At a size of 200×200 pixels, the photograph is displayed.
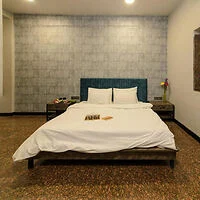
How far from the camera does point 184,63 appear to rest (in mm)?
4688

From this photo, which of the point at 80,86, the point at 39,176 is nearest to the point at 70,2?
the point at 80,86

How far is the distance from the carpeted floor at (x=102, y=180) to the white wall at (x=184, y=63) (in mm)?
1242

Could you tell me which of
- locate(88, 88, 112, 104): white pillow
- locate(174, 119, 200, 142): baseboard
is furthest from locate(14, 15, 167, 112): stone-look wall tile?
locate(174, 119, 200, 142): baseboard

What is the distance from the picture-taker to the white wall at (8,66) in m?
6.10

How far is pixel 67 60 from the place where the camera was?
622 cm

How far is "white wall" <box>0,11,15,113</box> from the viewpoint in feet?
20.0

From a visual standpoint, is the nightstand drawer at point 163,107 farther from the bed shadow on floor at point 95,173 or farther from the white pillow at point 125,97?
the bed shadow on floor at point 95,173

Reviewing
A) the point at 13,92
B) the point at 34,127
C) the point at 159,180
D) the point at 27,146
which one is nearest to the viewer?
the point at 159,180

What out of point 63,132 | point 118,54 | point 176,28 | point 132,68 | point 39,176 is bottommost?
point 39,176

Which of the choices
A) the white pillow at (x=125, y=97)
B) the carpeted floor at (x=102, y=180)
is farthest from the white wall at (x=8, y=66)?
the carpeted floor at (x=102, y=180)

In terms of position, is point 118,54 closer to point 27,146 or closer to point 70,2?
point 70,2

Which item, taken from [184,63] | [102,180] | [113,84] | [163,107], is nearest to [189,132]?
[163,107]

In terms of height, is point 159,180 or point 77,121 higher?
point 77,121

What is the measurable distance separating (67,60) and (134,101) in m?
2.41
